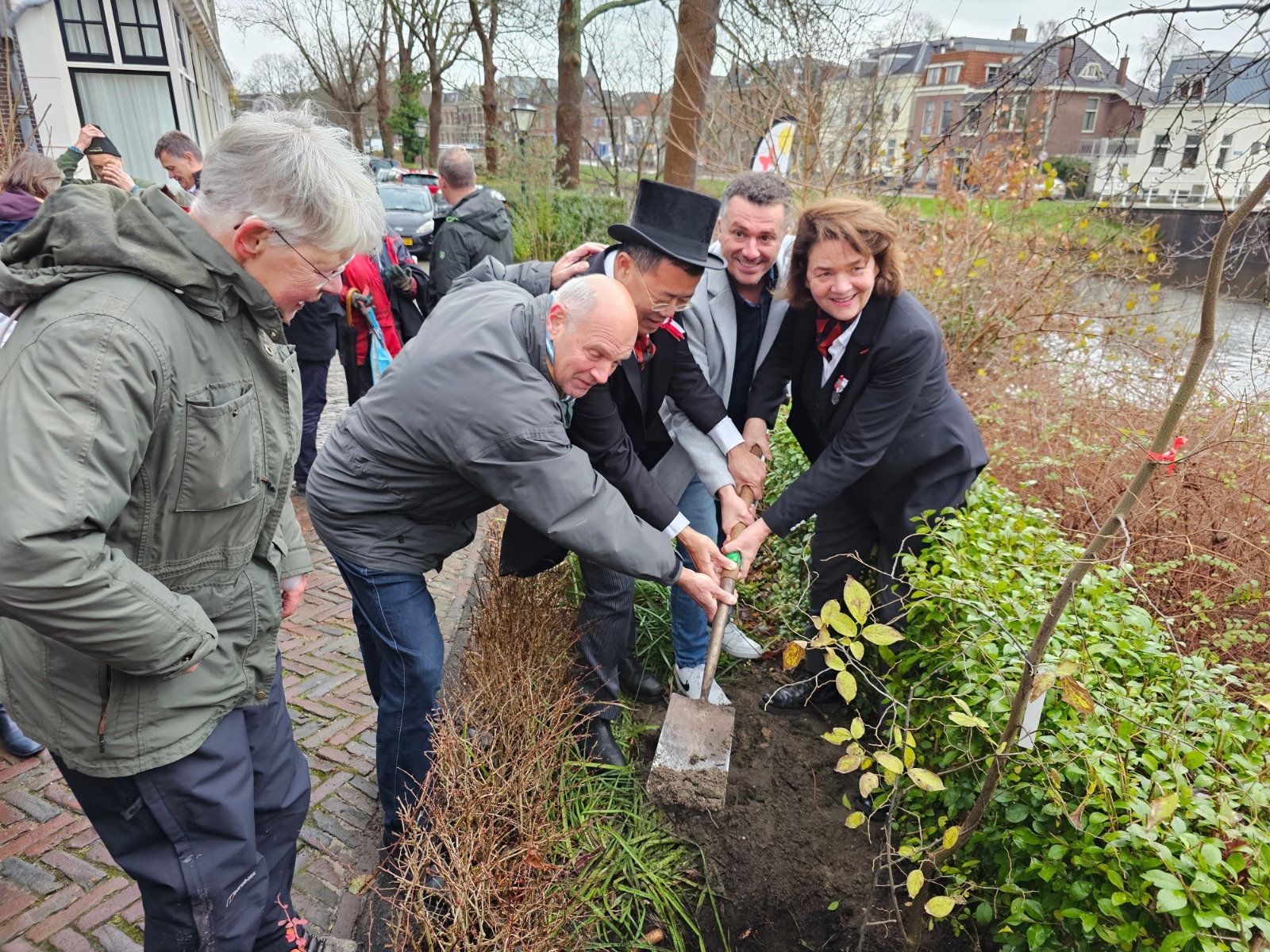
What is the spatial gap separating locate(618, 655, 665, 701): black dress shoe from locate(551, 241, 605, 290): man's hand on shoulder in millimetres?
1624

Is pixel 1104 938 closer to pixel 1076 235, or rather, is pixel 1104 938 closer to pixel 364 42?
pixel 1076 235

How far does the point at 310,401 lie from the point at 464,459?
3.61 metres

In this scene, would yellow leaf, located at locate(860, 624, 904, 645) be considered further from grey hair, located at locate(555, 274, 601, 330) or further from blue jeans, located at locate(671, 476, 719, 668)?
blue jeans, located at locate(671, 476, 719, 668)

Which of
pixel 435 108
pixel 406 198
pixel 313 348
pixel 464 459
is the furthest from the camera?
pixel 435 108

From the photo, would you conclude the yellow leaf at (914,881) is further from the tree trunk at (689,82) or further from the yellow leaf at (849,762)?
the tree trunk at (689,82)

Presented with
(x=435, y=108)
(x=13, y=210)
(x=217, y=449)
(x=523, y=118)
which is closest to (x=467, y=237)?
(x=13, y=210)

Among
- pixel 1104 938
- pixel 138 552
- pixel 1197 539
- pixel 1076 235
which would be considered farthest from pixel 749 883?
pixel 1076 235

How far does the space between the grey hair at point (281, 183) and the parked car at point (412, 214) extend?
1492 cm

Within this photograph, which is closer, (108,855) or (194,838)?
(194,838)

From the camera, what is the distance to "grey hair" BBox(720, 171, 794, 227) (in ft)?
10.2

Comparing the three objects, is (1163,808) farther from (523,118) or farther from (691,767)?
(523,118)

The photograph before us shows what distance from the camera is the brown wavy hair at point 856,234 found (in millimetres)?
2748

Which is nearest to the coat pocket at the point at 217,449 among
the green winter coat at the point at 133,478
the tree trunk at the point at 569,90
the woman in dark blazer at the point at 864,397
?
the green winter coat at the point at 133,478

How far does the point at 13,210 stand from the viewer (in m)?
3.68
